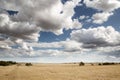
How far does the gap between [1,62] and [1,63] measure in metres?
2.28

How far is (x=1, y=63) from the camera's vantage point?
13950 centimetres

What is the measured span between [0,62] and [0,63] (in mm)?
2156

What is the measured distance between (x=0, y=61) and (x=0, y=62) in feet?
9.15

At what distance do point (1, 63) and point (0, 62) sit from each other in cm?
124

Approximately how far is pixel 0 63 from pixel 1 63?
1535 mm

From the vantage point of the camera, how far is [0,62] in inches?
5512

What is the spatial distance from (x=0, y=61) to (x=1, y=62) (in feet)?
5.25

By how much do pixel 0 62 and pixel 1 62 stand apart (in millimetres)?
1654

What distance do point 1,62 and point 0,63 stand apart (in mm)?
3659

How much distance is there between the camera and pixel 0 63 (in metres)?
138

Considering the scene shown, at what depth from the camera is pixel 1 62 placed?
14162 cm

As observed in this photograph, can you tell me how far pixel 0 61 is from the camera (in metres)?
143
